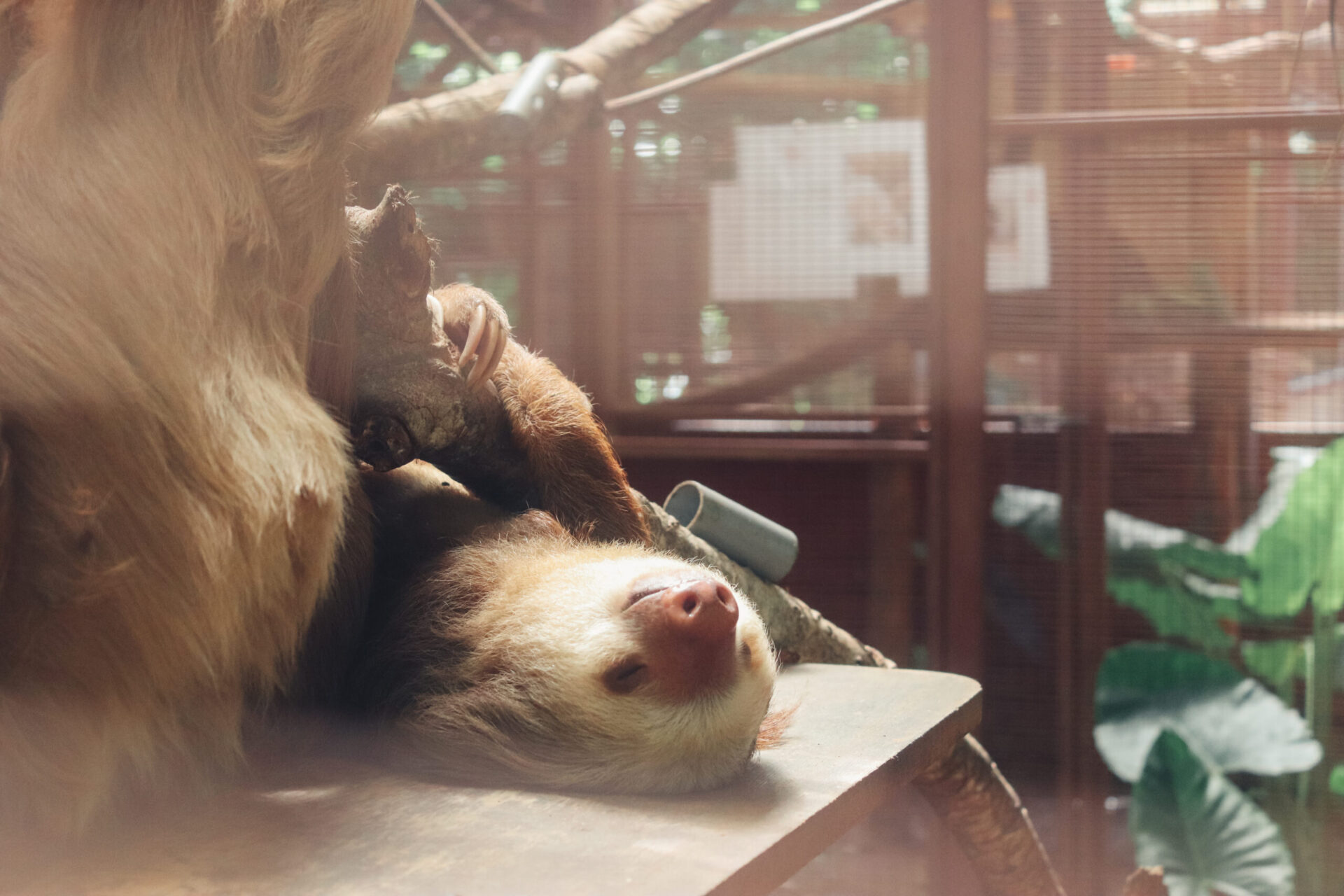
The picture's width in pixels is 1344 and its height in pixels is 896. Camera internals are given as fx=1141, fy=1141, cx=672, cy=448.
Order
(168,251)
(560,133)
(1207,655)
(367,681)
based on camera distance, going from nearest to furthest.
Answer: (168,251), (367,681), (560,133), (1207,655)

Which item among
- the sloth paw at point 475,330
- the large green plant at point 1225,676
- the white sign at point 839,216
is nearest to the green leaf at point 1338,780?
the large green plant at point 1225,676

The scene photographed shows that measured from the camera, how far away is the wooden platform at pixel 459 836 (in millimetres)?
574

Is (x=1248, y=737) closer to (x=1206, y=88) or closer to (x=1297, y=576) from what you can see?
(x=1297, y=576)

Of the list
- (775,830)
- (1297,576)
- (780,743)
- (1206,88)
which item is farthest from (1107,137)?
(775,830)

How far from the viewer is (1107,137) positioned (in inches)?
76.6

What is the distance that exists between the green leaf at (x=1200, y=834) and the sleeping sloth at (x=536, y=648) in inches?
52.5

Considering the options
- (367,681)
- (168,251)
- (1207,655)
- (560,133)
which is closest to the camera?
(168,251)

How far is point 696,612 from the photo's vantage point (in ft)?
2.36

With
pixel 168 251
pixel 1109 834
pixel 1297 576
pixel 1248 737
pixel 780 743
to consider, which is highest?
pixel 168 251

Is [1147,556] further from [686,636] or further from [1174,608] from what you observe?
[686,636]

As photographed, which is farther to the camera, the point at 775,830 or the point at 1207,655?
the point at 1207,655

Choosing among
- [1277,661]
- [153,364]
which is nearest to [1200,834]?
[1277,661]

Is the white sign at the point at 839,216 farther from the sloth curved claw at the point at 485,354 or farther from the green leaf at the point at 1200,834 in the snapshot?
the sloth curved claw at the point at 485,354

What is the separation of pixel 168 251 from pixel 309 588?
21 centimetres
